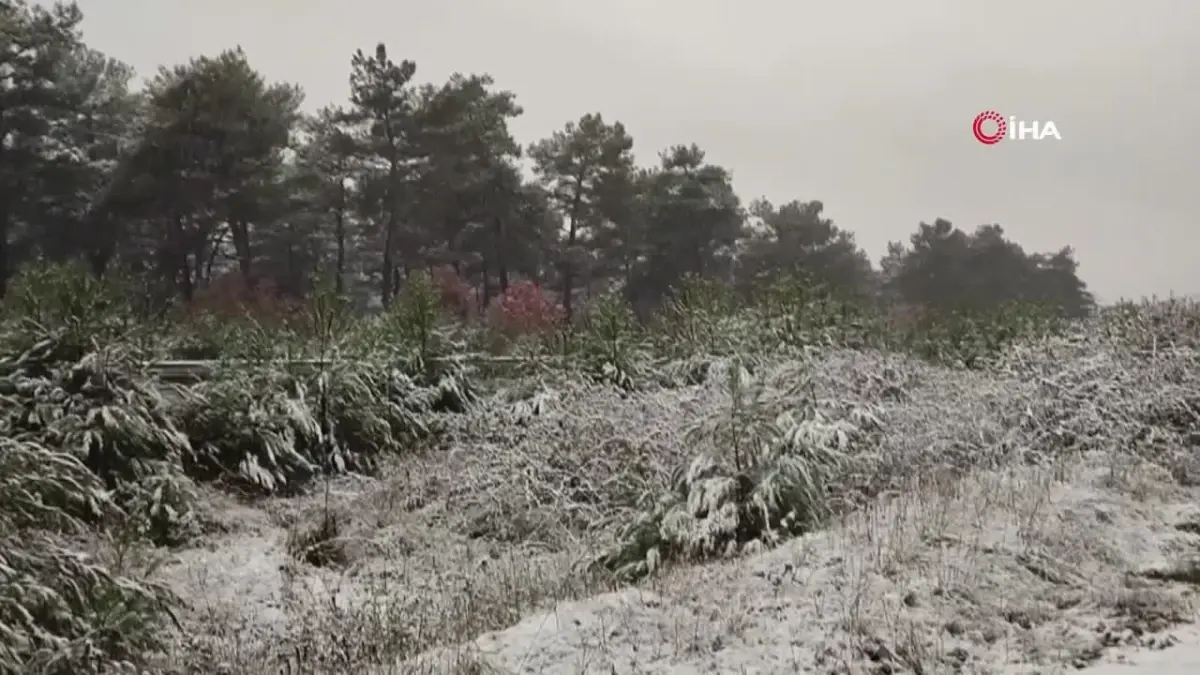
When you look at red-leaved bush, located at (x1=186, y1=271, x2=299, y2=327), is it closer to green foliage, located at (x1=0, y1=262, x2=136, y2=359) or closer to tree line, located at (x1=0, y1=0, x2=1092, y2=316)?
tree line, located at (x1=0, y1=0, x2=1092, y2=316)

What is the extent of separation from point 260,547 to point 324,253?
69.7ft

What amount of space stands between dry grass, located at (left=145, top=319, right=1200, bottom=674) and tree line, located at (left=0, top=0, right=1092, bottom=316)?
1168cm

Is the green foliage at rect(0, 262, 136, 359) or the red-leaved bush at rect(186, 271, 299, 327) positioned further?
the red-leaved bush at rect(186, 271, 299, 327)

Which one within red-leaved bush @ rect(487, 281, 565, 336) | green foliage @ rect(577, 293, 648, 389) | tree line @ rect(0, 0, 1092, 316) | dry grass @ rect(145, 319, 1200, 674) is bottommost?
dry grass @ rect(145, 319, 1200, 674)

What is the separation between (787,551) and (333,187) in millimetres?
22303

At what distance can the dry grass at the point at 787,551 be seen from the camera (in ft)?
13.2

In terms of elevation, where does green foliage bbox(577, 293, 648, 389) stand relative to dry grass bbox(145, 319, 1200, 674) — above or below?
above

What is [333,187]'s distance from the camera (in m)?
25.1

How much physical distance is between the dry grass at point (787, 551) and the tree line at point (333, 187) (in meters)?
11.7

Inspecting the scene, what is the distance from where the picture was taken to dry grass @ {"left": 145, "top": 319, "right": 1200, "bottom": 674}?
4.04m

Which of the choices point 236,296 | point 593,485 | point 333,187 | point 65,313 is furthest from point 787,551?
point 333,187

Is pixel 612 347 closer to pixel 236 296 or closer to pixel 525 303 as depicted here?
pixel 525 303

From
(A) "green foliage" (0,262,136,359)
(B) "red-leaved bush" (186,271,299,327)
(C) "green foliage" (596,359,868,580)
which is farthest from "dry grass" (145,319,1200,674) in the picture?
(B) "red-leaved bush" (186,271,299,327)

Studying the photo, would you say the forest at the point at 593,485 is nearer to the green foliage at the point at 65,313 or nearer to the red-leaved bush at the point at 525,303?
the green foliage at the point at 65,313
